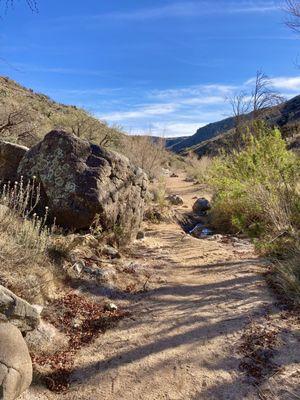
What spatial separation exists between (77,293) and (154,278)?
113cm

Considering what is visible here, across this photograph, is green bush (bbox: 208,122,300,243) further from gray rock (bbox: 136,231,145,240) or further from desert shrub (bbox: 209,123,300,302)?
gray rock (bbox: 136,231,145,240)

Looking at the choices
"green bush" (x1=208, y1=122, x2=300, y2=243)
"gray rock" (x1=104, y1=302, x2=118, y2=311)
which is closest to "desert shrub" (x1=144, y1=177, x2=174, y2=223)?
"green bush" (x1=208, y1=122, x2=300, y2=243)

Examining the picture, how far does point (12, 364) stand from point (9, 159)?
4844 mm

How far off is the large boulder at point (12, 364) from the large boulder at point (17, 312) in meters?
0.19

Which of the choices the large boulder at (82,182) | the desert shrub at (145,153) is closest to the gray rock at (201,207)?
the large boulder at (82,182)

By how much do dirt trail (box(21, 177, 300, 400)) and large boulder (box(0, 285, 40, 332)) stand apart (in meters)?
0.53

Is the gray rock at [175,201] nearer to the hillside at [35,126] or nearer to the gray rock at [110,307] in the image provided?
the hillside at [35,126]

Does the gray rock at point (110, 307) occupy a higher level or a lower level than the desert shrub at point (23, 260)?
lower

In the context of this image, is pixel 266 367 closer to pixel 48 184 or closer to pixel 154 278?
pixel 154 278

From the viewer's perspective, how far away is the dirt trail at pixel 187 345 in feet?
10.4

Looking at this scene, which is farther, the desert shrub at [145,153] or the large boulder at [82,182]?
the desert shrub at [145,153]

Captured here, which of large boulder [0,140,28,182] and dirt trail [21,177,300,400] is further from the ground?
large boulder [0,140,28,182]

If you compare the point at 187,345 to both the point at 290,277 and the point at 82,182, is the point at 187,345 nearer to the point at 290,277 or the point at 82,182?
the point at 290,277

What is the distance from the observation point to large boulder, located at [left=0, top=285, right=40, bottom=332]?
3.26 metres
